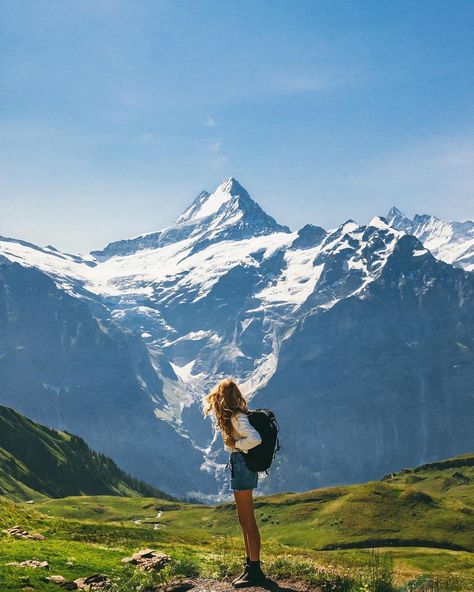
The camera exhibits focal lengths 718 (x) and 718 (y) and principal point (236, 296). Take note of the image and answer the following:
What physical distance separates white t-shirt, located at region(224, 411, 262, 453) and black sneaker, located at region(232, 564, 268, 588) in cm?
374

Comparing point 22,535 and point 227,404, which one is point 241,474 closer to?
point 227,404

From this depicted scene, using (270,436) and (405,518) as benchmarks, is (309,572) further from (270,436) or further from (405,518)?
(405,518)

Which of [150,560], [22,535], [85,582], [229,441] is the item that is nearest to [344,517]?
[22,535]

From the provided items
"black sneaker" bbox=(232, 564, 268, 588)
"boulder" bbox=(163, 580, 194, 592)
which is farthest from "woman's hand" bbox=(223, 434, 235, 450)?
"boulder" bbox=(163, 580, 194, 592)

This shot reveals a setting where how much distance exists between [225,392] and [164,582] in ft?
23.9

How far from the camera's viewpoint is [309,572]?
23.0 metres

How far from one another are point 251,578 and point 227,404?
5356mm

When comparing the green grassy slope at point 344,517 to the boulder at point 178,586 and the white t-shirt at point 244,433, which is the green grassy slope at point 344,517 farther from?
the white t-shirt at point 244,433

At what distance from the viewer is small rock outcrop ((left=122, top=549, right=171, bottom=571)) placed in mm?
26933

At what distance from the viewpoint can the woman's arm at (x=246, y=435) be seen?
69.7 feet

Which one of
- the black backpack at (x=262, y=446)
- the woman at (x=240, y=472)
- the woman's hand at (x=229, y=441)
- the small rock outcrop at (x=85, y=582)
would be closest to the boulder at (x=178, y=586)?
the woman at (x=240, y=472)

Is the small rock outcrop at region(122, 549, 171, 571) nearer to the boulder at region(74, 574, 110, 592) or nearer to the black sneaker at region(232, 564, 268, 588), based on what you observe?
the boulder at region(74, 574, 110, 592)

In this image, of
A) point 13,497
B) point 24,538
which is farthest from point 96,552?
point 13,497

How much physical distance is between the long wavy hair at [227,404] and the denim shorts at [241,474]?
0.56m
